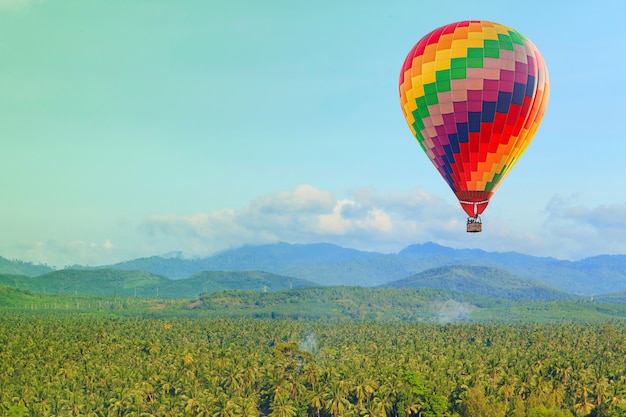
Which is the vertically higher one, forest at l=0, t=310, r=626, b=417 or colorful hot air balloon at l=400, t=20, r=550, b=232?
colorful hot air balloon at l=400, t=20, r=550, b=232

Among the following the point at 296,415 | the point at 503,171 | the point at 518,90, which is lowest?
the point at 296,415

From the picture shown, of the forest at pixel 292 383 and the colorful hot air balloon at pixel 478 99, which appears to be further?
the forest at pixel 292 383

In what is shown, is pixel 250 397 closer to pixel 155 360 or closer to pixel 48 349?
pixel 155 360

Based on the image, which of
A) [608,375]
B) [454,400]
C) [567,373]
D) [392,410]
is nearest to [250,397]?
[392,410]

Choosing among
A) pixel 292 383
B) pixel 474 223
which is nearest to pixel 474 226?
pixel 474 223

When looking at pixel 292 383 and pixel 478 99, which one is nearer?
pixel 478 99

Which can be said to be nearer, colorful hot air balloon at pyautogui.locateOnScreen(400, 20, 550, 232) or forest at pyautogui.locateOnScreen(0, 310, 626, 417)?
colorful hot air balloon at pyautogui.locateOnScreen(400, 20, 550, 232)

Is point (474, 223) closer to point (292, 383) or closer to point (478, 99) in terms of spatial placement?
point (478, 99)

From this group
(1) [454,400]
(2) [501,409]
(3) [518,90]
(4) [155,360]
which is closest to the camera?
(3) [518,90]
